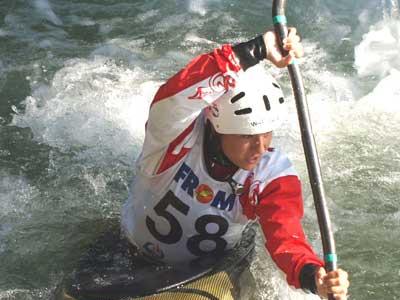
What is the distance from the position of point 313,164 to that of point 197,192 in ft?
2.47

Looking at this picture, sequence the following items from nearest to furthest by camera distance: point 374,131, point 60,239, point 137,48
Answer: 1. point 60,239
2. point 374,131
3. point 137,48

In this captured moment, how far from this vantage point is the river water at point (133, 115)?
193 inches

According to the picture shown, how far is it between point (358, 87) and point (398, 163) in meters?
1.21

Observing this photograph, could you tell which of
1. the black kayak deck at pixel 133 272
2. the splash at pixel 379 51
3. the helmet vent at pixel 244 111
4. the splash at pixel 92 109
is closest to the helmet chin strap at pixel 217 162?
the helmet vent at pixel 244 111

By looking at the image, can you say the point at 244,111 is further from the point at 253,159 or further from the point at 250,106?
the point at 253,159

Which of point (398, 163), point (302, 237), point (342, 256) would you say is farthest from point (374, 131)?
point (302, 237)

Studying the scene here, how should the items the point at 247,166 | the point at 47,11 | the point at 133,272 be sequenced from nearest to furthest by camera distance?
the point at 247,166
the point at 133,272
the point at 47,11

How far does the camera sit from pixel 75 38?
790cm

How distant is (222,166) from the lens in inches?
141

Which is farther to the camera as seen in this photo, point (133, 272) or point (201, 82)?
point (133, 272)

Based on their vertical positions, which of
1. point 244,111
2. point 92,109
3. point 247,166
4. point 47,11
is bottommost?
point 47,11

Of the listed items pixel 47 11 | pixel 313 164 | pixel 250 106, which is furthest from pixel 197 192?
pixel 47 11

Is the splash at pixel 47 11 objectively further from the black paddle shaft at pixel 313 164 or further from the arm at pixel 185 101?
the black paddle shaft at pixel 313 164

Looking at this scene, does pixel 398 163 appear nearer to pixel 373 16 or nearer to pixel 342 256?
pixel 342 256
